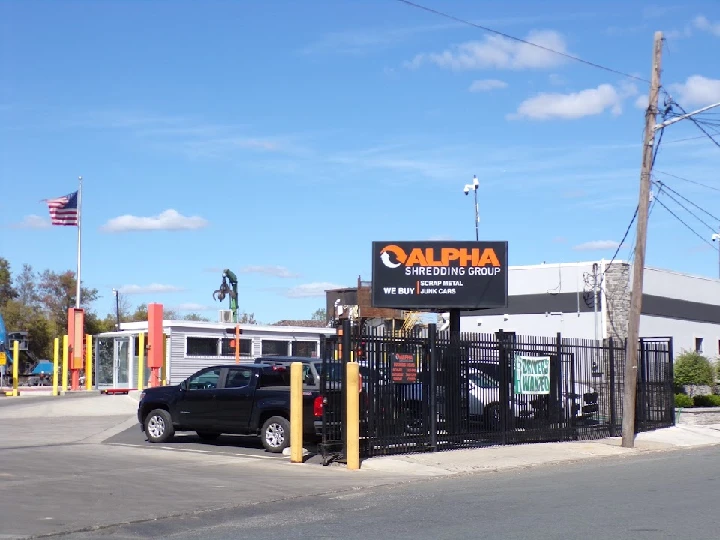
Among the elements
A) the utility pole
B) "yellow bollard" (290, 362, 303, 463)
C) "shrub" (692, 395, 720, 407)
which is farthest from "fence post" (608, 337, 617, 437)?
"yellow bollard" (290, 362, 303, 463)

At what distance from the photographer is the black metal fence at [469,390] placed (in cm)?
1711

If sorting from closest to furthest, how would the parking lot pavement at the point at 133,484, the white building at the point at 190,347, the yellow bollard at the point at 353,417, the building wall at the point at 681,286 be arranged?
the parking lot pavement at the point at 133,484 < the yellow bollard at the point at 353,417 < the white building at the point at 190,347 < the building wall at the point at 681,286

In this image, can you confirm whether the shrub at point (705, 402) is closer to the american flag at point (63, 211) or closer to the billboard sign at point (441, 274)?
the billboard sign at point (441, 274)

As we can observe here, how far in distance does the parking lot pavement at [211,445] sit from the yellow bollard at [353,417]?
38.7 inches

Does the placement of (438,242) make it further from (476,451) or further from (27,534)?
(27,534)

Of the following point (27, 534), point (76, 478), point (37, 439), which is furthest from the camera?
point (37, 439)

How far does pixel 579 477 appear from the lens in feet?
51.5

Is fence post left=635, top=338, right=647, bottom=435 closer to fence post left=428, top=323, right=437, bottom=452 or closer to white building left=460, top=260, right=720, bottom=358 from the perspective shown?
fence post left=428, top=323, right=437, bottom=452

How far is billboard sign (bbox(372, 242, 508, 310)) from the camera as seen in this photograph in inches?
1017

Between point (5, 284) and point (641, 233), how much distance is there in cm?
7297

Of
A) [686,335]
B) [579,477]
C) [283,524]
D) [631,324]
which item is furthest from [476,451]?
[686,335]

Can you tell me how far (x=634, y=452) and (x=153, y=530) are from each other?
1378cm

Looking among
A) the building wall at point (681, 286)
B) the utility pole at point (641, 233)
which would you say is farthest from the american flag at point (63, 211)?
the utility pole at point (641, 233)

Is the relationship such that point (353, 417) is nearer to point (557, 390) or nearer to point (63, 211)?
point (557, 390)
